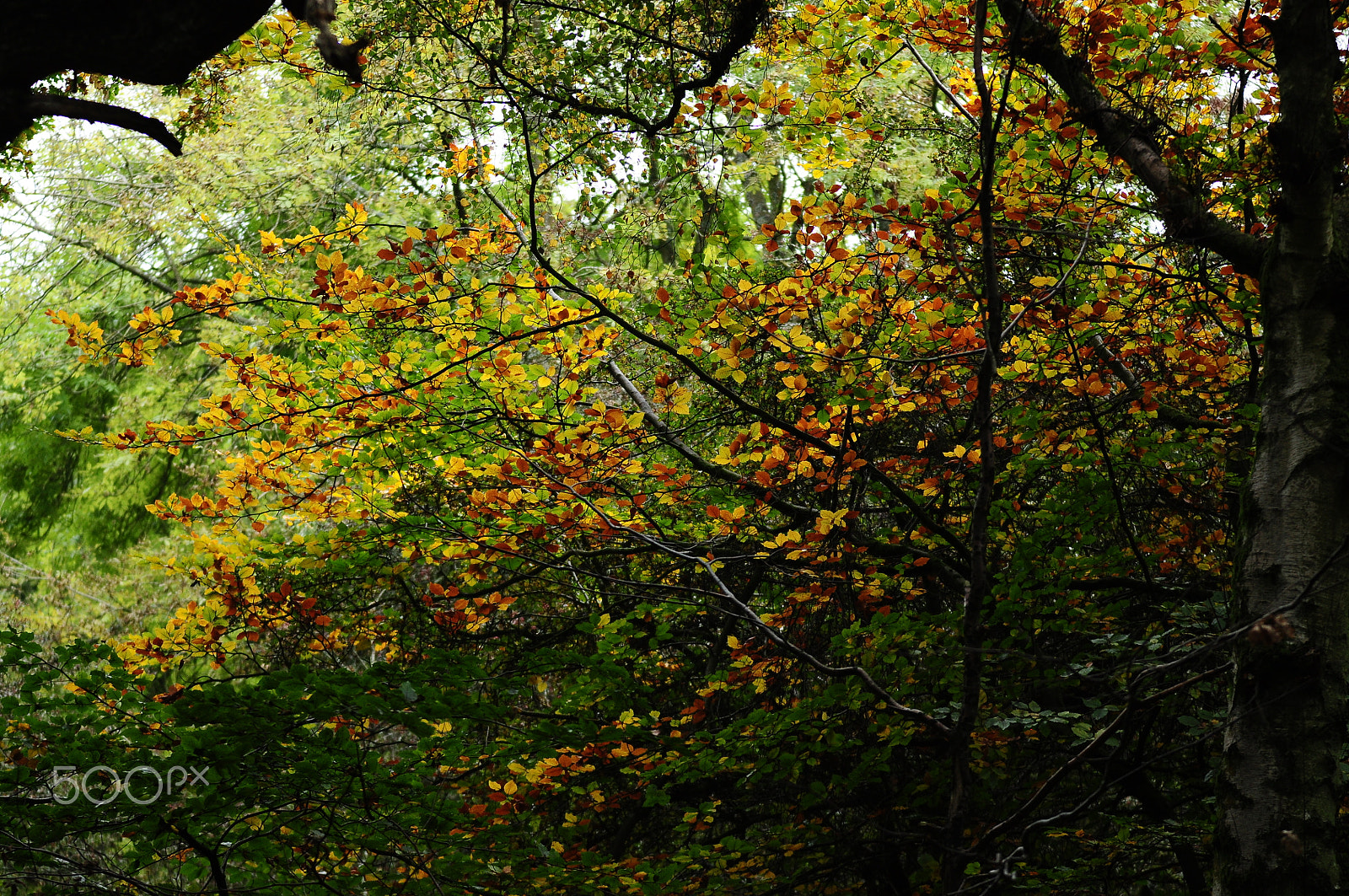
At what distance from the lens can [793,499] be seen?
19.5 ft

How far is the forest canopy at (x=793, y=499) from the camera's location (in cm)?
296

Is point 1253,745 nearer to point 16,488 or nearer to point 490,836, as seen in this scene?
point 490,836

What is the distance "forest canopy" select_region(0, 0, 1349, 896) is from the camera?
2965 mm

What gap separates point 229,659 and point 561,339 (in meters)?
7.16

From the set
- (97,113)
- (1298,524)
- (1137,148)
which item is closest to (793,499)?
(1137,148)

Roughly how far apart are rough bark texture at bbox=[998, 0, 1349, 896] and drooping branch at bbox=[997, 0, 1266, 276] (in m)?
0.25

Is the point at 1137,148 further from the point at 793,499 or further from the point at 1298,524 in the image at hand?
the point at 793,499

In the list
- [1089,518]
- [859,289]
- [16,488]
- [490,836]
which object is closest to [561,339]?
[859,289]

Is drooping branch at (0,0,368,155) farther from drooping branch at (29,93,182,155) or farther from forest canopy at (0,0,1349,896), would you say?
forest canopy at (0,0,1349,896)
